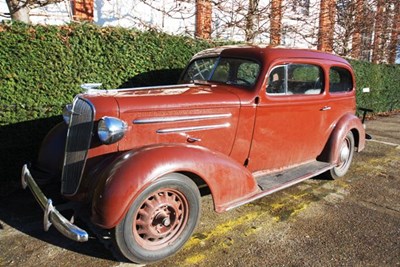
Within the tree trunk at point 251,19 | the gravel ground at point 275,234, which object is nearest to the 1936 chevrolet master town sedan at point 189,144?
the gravel ground at point 275,234

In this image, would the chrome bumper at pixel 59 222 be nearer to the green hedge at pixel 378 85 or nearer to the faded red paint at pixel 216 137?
the faded red paint at pixel 216 137

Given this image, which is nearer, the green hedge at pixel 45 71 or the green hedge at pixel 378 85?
the green hedge at pixel 45 71

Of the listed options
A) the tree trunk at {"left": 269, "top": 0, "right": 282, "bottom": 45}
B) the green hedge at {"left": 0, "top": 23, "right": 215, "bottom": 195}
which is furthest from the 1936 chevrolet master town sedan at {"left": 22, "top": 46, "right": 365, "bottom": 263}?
the tree trunk at {"left": 269, "top": 0, "right": 282, "bottom": 45}

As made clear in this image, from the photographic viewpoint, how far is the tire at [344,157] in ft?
16.4

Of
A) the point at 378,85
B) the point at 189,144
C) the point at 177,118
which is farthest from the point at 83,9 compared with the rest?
the point at 378,85

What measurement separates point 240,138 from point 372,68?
8.72 m

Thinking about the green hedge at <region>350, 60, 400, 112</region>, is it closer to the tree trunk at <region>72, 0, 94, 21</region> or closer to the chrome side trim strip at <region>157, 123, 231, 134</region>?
the tree trunk at <region>72, 0, 94, 21</region>

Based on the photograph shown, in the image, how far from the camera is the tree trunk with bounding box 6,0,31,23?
5172 millimetres

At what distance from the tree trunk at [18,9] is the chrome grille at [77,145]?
9.90 ft

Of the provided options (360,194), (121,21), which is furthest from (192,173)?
(121,21)

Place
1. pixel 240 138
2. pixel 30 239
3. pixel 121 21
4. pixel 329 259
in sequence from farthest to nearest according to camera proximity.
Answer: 1. pixel 121 21
2. pixel 240 138
3. pixel 30 239
4. pixel 329 259

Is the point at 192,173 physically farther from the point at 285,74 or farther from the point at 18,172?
the point at 18,172

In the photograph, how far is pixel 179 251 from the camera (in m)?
3.12

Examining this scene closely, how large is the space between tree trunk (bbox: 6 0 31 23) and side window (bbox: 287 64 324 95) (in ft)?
13.1
